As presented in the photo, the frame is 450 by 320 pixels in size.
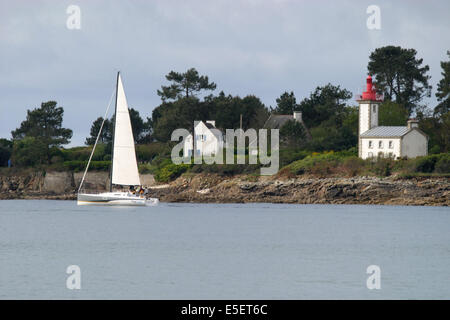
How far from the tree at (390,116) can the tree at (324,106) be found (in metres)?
7.23

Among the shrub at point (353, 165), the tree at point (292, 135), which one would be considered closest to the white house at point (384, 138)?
the shrub at point (353, 165)

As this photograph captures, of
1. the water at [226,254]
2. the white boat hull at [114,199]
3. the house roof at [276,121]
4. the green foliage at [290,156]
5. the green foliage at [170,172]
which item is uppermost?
the house roof at [276,121]

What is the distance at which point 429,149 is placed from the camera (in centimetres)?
7100

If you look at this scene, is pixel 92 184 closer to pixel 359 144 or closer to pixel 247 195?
pixel 247 195

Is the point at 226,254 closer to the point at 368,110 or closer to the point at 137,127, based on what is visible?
the point at 368,110

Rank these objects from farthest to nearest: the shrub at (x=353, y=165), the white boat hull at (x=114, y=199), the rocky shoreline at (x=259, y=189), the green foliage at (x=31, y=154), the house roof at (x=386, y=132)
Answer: the green foliage at (x=31, y=154), the house roof at (x=386, y=132), the shrub at (x=353, y=165), the rocky shoreline at (x=259, y=189), the white boat hull at (x=114, y=199)

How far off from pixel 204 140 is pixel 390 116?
61.0 ft

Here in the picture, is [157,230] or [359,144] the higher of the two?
[359,144]

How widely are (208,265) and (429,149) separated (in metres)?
43.7

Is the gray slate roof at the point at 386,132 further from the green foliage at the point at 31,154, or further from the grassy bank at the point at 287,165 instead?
the green foliage at the point at 31,154

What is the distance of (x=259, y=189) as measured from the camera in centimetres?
6912

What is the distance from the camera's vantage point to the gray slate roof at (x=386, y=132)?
69125mm
